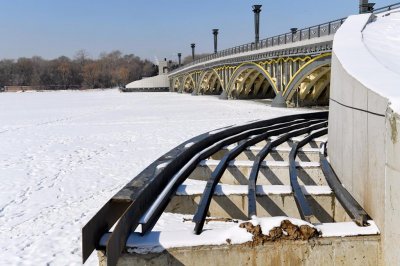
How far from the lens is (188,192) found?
619cm

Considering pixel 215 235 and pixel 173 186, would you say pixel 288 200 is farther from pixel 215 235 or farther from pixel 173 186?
pixel 215 235

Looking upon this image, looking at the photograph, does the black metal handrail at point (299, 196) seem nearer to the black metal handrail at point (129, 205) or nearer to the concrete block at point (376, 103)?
the concrete block at point (376, 103)

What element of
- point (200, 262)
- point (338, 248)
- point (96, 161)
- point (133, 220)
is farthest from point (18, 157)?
point (338, 248)

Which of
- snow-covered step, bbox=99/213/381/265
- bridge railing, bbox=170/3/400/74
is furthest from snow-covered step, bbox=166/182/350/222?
bridge railing, bbox=170/3/400/74

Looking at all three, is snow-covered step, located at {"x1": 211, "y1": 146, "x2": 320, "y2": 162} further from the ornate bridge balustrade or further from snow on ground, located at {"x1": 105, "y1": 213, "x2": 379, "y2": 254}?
the ornate bridge balustrade

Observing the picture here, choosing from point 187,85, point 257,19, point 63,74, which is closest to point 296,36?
point 257,19

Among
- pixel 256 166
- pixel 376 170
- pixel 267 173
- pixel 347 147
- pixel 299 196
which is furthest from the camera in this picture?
pixel 267 173

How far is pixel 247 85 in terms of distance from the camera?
139 ft

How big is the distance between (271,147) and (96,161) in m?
Answer: 4.84

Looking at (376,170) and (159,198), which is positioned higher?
(376,170)

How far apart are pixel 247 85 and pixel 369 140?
38.2 meters

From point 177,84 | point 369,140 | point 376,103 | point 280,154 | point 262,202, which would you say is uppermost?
point 177,84

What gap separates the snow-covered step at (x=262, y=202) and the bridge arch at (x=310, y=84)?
735 inches

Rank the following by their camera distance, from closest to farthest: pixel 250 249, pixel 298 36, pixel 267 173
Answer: pixel 250 249 → pixel 267 173 → pixel 298 36
